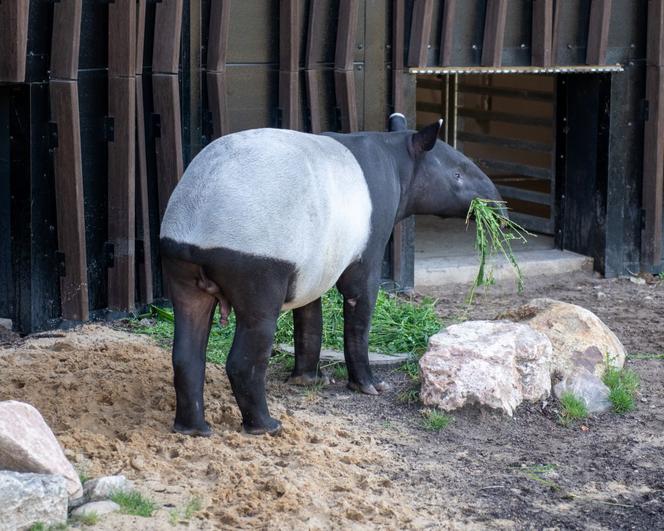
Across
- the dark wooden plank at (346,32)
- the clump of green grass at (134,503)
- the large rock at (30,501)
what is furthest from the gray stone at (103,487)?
the dark wooden plank at (346,32)

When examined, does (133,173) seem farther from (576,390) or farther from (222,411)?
(576,390)

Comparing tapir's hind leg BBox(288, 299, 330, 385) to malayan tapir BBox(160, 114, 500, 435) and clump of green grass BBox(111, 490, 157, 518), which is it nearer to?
malayan tapir BBox(160, 114, 500, 435)

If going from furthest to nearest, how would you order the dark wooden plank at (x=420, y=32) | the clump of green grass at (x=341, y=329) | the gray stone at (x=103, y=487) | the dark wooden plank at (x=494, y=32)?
the dark wooden plank at (x=494, y=32), the dark wooden plank at (x=420, y=32), the clump of green grass at (x=341, y=329), the gray stone at (x=103, y=487)

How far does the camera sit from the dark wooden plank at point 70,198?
24.9ft

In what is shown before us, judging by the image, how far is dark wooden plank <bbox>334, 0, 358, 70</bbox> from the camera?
29.1 ft

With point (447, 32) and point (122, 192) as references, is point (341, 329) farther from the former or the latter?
point (447, 32)

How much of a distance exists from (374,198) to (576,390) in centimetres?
158

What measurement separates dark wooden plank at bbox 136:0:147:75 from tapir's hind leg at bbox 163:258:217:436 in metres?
2.77

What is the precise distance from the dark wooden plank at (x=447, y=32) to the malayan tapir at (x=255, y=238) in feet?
10.1

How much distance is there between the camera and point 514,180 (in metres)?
14.2

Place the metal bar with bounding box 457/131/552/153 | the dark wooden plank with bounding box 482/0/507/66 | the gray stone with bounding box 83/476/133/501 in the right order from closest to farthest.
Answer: the gray stone with bounding box 83/476/133/501 → the dark wooden plank with bounding box 482/0/507/66 → the metal bar with bounding box 457/131/552/153

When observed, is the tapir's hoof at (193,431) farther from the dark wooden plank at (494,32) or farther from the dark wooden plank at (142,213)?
the dark wooden plank at (494,32)

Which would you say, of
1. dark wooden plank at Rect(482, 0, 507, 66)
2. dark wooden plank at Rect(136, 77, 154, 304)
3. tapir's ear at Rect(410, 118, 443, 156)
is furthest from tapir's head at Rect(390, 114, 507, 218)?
dark wooden plank at Rect(482, 0, 507, 66)

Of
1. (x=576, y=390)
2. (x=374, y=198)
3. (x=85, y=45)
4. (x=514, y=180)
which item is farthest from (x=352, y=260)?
(x=514, y=180)
